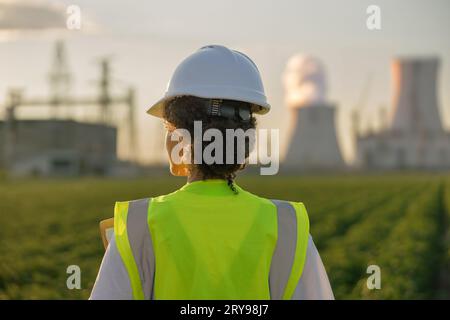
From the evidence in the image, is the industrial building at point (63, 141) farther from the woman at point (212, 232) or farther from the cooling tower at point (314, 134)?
the woman at point (212, 232)

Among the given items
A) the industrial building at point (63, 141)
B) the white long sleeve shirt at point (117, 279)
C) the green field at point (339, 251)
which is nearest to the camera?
the white long sleeve shirt at point (117, 279)

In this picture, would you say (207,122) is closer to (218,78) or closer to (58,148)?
(218,78)

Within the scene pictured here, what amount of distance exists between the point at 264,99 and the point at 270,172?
58 cm

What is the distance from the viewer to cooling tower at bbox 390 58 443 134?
75.1 meters

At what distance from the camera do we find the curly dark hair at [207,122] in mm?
1791

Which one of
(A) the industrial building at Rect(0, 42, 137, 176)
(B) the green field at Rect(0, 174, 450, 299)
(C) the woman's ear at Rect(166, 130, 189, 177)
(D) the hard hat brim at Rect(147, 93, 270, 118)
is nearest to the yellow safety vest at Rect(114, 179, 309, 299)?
(C) the woman's ear at Rect(166, 130, 189, 177)

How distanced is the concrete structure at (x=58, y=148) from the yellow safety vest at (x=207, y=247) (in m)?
68.1

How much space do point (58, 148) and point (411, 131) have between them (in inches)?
1630

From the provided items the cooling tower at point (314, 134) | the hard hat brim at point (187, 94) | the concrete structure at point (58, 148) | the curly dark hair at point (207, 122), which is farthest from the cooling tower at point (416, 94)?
the curly dark hair at point (207, 122)

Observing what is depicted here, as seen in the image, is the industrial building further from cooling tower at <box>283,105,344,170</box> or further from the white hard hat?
the white hard hat

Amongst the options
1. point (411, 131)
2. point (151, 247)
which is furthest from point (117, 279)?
point (411, 131)

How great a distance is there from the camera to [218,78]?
5.90 ft
